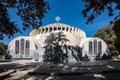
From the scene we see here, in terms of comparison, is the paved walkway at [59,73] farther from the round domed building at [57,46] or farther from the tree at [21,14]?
the round domed building at [57,46]

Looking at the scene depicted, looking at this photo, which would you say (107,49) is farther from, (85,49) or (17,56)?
(17,56)

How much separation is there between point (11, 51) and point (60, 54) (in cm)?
1918

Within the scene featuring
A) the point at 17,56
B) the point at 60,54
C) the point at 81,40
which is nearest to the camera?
the point at 60,54

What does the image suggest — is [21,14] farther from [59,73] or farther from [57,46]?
[57,46]

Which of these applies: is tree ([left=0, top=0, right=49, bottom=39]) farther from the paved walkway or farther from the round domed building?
the round domed building

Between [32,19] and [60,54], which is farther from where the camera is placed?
[60,54]

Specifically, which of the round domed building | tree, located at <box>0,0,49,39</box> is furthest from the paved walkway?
the round domed building

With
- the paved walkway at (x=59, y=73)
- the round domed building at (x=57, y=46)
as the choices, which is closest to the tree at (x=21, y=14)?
the paved walkway at (x=59, y=73)

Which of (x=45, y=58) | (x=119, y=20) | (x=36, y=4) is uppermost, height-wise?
(x=36, y=4)

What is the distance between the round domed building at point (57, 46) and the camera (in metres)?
29.8

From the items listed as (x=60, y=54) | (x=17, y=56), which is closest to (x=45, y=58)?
(x=60, y=54)

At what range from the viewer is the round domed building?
29.8 m

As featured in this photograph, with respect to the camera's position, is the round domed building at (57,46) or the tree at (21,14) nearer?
the tree at (21,14)

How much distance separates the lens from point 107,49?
47.3m
